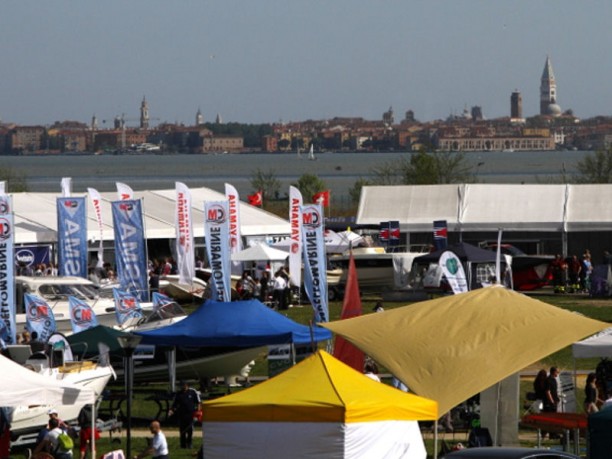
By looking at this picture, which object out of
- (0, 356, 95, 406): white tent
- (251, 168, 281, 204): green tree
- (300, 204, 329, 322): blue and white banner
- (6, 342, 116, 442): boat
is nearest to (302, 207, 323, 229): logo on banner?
(300, 204, 329, 322): blue and white banner

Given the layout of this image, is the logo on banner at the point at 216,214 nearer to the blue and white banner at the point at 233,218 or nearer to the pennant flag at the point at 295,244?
the pennant flag at the point at 295,244

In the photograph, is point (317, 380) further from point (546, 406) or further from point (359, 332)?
point (546, 406)

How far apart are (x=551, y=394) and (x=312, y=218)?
467 inches

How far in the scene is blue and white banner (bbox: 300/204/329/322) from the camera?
28.8 metres

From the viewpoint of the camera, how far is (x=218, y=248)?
109ft

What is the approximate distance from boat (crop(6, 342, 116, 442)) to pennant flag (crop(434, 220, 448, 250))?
63.2ft

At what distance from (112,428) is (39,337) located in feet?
22.2

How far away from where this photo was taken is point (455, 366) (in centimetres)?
1667

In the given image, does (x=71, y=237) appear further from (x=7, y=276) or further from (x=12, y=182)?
(x=12, y=182)

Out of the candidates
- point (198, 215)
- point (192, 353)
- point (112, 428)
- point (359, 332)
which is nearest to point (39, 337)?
point (192, 353)

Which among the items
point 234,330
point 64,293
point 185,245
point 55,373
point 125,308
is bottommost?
point 64,293

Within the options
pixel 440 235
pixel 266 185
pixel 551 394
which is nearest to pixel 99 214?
pixel 440 235

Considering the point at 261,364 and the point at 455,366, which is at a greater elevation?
the point at 455,366

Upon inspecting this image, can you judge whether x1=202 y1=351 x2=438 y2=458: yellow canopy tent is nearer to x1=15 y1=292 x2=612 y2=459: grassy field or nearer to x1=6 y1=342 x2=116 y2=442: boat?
x1=15 y1=292 x2=612 y2=459: grassy field
